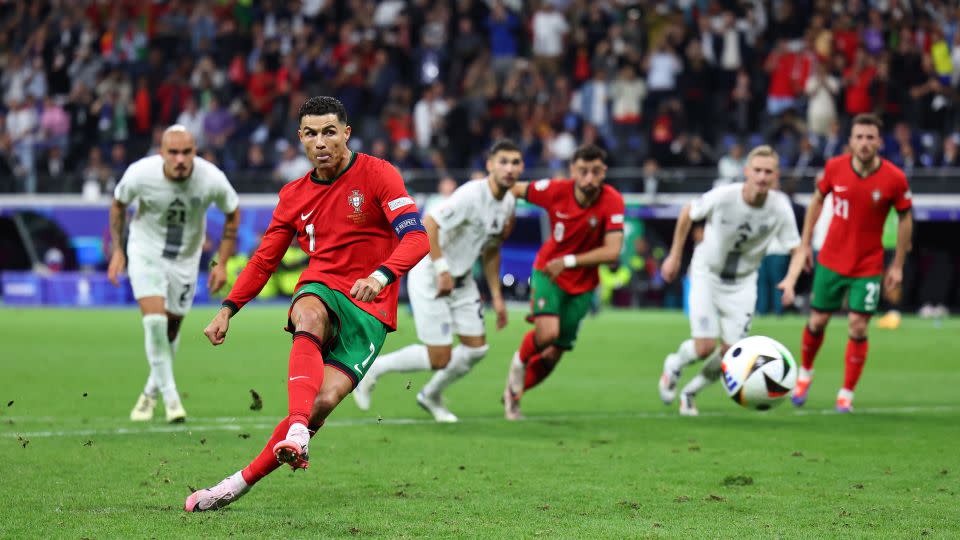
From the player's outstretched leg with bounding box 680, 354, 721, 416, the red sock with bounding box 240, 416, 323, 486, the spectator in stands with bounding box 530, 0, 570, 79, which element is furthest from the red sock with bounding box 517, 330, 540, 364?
the spectator in stands with bounding box 530, 0, 570, 79

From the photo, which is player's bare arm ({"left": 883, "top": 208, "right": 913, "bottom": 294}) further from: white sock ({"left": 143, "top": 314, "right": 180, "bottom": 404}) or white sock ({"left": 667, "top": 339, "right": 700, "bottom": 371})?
white sock ({"left": 143, "top": 314, "right": 180, "bottom": 404})

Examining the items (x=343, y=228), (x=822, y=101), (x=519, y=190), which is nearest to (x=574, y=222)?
(x=519, y=190)

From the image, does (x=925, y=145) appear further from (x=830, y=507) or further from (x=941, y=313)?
(x=830, y=507)

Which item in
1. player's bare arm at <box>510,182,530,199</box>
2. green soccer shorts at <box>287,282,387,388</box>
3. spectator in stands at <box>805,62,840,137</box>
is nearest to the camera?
green soccer shorts at <box>287,282,387,388</box>

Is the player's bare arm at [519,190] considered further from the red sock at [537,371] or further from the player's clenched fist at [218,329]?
the player's clenched fist at [218,329]

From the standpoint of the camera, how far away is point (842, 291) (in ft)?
36.9

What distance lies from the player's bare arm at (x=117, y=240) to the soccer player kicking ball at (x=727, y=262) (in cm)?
416

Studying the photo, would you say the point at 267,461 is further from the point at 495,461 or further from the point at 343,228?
the point at 495,461

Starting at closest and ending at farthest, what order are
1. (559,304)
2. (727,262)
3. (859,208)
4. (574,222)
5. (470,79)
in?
(574,222) → (559,304) → (727,262) → (859,208) → (470,79)

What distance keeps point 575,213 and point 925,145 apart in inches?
529

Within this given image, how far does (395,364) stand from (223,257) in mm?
1590

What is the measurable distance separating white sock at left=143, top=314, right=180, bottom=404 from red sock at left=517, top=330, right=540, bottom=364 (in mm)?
2631

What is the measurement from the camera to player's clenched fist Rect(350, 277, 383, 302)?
5.90 metres

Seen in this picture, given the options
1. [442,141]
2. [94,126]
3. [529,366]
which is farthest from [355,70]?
[529,366]
